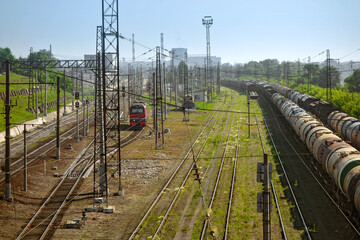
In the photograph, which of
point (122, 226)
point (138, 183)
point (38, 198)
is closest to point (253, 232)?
point (122, 226)

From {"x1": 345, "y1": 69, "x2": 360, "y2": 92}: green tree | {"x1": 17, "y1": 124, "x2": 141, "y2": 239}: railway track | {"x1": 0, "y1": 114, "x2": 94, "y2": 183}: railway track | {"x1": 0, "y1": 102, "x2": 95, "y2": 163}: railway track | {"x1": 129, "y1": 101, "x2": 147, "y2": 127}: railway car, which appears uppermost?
{"x1": 345, "y1": 69, "x2": 360, "y2": 92}: green tree

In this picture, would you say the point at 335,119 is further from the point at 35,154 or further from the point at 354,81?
the point at 354,81

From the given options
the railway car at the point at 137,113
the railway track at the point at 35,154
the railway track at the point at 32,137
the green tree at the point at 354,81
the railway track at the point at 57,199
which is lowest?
the railway track at the point at 57,199

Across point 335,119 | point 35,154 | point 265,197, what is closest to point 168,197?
point 265,197

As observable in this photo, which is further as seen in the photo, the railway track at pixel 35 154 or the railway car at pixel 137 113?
the railway car at pixel 137 113

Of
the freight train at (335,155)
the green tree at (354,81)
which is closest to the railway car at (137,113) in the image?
the freight train at (335,155)

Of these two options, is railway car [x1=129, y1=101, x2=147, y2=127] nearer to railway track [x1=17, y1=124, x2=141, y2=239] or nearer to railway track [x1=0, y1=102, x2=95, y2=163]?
railway track [x1=0, y1=102, x2=95, y2=163]

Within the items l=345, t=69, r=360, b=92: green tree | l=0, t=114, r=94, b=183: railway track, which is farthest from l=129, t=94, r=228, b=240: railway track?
l=345, t=69, r=360, b=92: green tree

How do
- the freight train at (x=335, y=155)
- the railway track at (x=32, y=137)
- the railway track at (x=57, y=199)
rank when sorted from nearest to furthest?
the freight train at (x=335, y=155)
the railway track at (x=57, y=199)
the railway track at (x=32, y=137)

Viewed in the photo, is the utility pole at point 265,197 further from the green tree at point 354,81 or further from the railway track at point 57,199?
the green tree at point 354,81

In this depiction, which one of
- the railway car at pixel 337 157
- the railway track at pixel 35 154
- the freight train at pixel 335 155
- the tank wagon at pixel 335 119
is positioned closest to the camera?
the railway car at pixel 337 157


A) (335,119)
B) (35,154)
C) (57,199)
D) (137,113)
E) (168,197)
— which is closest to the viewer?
(57,199)

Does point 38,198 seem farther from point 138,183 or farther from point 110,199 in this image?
point 138,183

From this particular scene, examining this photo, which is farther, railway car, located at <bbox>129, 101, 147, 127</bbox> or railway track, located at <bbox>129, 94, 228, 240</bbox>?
railway car, located at <bbox>129, 101, 147, 127</bbox>
